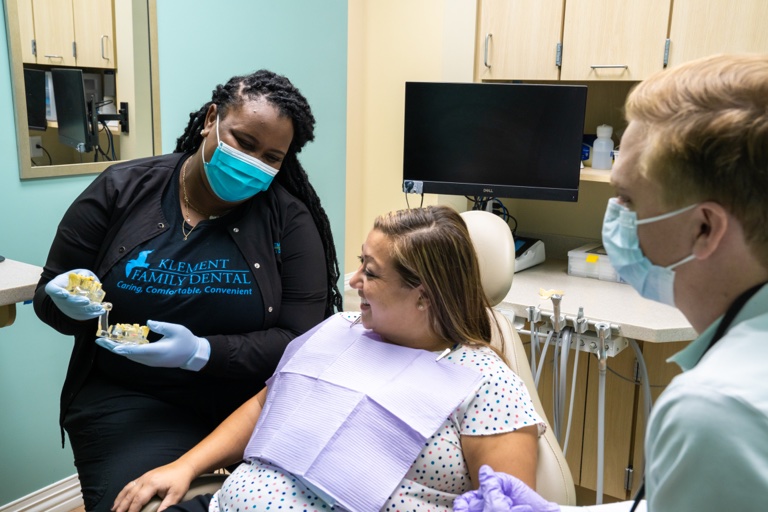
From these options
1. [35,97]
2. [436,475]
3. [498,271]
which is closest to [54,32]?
[35,97]

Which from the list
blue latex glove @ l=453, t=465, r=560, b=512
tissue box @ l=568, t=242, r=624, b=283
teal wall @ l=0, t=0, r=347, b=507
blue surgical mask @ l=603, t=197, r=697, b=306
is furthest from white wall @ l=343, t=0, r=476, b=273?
blue surgical mask @ l=603, t=197, r=697, b=306

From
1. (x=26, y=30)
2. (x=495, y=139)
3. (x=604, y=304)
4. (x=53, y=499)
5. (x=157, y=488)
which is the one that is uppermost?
(x=26, y=30)

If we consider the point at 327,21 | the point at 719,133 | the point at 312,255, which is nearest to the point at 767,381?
the point at 719,133

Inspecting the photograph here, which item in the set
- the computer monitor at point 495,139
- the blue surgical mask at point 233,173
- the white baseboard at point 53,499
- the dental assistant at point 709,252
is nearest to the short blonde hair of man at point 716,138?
the dental assistant at point 709,252

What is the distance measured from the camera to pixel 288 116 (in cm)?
169

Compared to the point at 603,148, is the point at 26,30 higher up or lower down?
higher up

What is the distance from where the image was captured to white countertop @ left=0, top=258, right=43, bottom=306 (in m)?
1.67

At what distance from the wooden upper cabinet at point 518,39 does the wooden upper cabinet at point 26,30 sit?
59.7 inches

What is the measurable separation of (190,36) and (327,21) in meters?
0.66

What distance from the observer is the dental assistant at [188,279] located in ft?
5.29

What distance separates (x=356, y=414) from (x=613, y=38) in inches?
67.9

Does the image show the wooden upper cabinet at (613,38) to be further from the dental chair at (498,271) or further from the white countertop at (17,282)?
the white countertop at (17,282)

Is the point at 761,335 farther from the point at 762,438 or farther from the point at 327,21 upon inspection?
the point at 327,21

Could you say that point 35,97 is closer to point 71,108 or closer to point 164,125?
point 71,108
